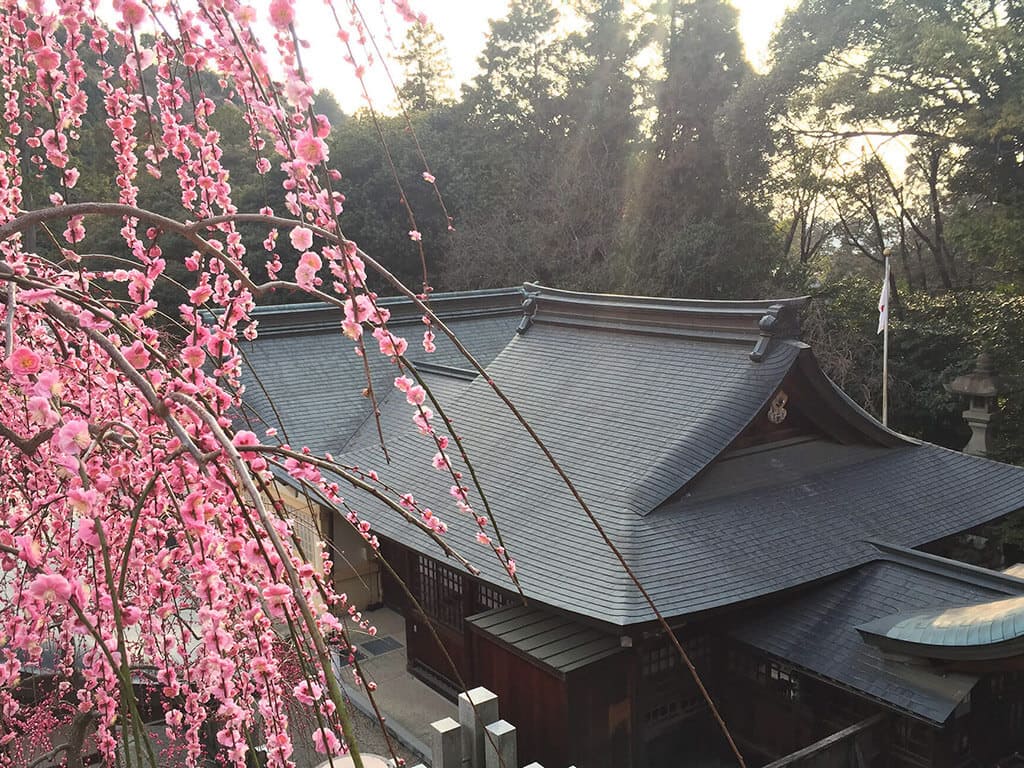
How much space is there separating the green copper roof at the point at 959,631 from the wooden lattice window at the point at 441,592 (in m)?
3.55

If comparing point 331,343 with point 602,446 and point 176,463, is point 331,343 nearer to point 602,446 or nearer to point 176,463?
point 602,446

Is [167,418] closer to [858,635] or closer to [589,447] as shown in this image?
[858,635]

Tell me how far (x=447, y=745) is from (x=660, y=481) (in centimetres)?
282

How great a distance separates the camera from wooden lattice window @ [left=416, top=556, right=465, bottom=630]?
7254 millimetres

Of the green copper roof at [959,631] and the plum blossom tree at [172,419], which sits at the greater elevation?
the plum blossom tree at [172,419]

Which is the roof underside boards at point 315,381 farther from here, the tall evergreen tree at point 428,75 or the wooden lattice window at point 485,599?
the tall evergreen tree at point 428,75

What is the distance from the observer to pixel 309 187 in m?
1.88

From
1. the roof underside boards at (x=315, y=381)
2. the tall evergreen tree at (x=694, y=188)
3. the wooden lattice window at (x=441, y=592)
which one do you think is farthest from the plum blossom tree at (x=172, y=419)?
the tall evergreen tree at (x=694, y=188)

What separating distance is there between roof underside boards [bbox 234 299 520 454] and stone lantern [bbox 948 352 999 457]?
7.51 meters

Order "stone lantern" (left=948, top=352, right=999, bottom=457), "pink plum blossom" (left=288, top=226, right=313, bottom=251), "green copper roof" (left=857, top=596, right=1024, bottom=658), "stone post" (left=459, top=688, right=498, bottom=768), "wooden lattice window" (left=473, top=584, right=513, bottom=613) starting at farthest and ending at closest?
"stone lantern" (left=948, top=352, right=999, bottom=457)
"wooden lattice window" (left=473, top=584, right=513, bottom=613)
"stone post" (left=459, top=688, right=498, bottom=768)
"green copper roof" (left=857, top=596, right=1024, bottom=658)
"pink plum blossom" (left=288, top=226, right=313, bottom=251)

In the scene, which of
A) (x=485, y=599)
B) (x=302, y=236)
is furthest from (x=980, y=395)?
(x=302, y=236)

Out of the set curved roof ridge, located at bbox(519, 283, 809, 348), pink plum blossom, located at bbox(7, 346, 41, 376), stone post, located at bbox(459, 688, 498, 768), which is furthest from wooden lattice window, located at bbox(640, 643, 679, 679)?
pink plum blossom, located at bbox(7, 346, 41, 376)

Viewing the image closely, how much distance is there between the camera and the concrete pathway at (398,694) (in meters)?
6.71

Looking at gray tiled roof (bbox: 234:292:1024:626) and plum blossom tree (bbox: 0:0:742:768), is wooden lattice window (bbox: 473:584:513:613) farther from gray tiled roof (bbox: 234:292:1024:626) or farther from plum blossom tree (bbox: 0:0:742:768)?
plum blossom tree (bbox: 0:0:742:768)
